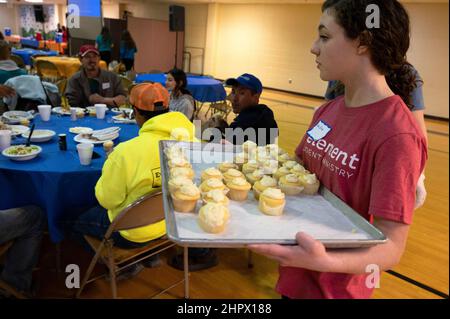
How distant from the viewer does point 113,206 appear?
1743mm

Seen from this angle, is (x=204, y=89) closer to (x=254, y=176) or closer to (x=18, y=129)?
(x=18, y=129)

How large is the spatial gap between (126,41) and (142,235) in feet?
30.2

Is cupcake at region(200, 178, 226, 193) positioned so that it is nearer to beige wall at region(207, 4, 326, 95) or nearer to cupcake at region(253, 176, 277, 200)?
cupcake at region(253, 176, 277, 200)

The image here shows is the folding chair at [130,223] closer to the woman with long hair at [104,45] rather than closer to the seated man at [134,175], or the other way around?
the seated man at [134,175]

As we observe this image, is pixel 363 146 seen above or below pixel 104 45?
below

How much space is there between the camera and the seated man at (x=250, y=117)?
105 inches

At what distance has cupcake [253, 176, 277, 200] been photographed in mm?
1086

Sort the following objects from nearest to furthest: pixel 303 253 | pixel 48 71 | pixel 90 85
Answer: pixel 303 253, pixel 90 85, pixel 48 71

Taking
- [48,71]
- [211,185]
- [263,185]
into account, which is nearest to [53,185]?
[211,185]

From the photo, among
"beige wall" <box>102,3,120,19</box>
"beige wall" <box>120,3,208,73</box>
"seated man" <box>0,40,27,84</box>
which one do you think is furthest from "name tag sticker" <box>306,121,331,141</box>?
"beige wall" <box>102,3,120,19</box>

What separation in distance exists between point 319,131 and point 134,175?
101cm

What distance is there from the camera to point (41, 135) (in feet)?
7.45

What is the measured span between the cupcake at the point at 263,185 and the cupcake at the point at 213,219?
0.24 metres

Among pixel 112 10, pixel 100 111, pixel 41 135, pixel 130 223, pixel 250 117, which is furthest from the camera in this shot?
pixel 112 10
